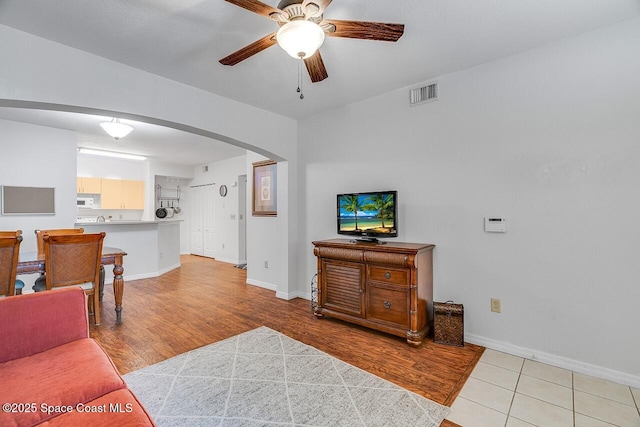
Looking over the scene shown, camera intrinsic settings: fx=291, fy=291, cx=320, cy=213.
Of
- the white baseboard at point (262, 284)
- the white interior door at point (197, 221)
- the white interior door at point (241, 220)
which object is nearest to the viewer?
the white baseboard at point (262, 284)

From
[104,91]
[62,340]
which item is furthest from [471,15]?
[62,340]

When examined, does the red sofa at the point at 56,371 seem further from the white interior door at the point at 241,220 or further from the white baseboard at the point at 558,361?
the white interior door at the point at 241,220

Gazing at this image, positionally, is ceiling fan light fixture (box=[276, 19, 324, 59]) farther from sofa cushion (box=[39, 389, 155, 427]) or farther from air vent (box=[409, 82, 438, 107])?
sofa cushion (box=[39, 389, 155, 427])

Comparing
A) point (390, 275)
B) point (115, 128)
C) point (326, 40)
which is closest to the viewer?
point (326, 40)

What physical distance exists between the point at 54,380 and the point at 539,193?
329 centimetres

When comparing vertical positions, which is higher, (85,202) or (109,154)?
(109,154)

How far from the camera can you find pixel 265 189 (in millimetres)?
4695

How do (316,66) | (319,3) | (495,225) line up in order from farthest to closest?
(495,225) < (316,66) < (319,3)

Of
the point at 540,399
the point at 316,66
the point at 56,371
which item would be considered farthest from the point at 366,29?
the point at 540,399

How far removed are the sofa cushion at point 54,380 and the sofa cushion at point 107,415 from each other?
6 cm

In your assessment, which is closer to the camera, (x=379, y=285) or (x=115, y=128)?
(x=379, y=285)

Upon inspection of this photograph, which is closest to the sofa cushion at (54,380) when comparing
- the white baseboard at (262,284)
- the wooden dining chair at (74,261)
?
the wooden dining chair at (74,261)

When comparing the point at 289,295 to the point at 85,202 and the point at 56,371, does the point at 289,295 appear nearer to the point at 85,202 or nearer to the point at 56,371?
the point at 56,371

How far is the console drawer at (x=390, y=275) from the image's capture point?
2658 millimetres
